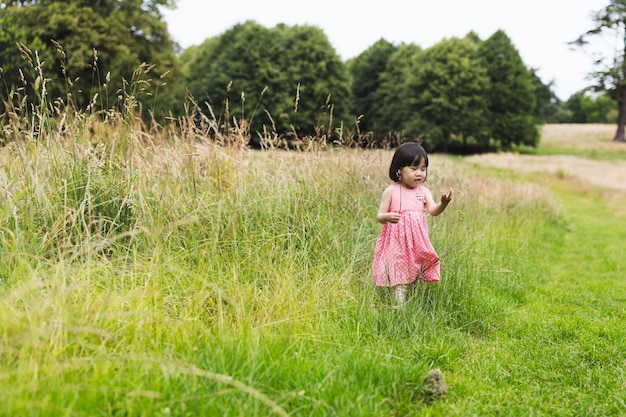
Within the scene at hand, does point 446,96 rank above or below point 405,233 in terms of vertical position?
above

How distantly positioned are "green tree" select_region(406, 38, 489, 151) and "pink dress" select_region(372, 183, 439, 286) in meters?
37.1

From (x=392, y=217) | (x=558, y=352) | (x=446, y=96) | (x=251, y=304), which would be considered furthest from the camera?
(x=446, y=96)

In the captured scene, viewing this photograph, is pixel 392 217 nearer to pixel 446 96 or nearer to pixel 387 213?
pixel 387 213

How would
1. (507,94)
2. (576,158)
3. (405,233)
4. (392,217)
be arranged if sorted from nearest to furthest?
(392,217)
(405,233)
(576,158)
(507,94)

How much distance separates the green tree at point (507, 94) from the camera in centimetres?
4384

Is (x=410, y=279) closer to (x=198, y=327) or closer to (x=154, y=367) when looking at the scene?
(x=198, y=327)

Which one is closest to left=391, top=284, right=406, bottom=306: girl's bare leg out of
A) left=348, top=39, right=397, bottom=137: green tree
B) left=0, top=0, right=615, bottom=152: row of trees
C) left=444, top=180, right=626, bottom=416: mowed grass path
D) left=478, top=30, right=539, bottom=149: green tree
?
left=444, top=180, right=626, bottom=416: mowed grass path

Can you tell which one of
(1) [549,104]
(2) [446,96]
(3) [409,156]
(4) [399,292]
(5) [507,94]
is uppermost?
(1) [549,104]

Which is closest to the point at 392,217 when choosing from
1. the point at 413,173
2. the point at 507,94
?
the point at 413,173

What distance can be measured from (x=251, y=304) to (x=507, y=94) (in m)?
46.7

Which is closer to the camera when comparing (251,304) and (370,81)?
(251,304)

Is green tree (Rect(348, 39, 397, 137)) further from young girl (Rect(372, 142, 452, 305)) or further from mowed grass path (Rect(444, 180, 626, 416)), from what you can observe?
young girl (Rect(372, 142, 452, 305))

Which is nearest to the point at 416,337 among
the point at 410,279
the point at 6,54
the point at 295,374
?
the point at 410,279

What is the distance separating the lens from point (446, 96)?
4119 centimetres
